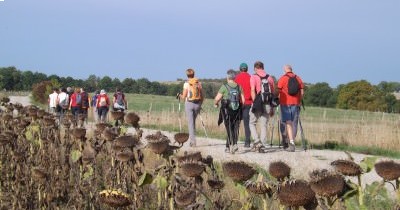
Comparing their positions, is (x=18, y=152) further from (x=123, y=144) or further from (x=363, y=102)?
(x=363, y=102)

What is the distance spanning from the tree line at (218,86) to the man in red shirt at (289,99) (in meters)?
33.3

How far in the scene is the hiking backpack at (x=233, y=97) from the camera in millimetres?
11391

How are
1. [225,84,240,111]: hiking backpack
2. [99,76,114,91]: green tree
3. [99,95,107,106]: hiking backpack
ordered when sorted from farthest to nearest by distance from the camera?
1. [99,76,114,91]: green tree
2. [99,95,107,106]: hiking backpack
3. [225,84,240,111]: hiking backpack

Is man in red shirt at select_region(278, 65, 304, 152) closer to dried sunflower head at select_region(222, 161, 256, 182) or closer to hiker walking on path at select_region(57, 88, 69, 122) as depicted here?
dried sunflower head at select_region(222, 161, 256, 182)

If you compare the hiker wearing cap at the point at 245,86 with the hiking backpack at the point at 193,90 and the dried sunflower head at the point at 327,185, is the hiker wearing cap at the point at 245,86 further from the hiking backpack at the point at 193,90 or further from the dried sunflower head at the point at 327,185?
the dried sunflower head at the point at 327,185

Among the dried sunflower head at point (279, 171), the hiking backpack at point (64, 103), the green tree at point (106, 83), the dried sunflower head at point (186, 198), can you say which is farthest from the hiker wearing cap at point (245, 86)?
the green tree at point (106, 83)

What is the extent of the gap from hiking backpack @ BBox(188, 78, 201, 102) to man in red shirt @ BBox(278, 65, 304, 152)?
1699 millimetres

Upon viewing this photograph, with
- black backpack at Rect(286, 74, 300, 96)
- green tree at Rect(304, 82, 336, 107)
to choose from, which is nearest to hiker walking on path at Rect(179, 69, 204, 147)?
black backpack at Rect(286, 74, 300, 96)

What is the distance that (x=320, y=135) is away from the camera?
16.7 meters

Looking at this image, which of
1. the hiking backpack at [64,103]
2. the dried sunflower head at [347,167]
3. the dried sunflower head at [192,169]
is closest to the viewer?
the dried sunflower head at [347,167]

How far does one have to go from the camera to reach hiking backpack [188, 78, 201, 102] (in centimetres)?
1198

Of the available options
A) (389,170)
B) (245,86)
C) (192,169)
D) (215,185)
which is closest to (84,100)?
(245,86)

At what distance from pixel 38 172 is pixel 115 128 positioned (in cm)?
66

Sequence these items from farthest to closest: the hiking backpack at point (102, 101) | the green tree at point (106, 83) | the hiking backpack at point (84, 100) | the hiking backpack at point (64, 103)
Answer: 1. the green tree at point (106, 83)
2. the hiking backpack at point (64, 103)
3. the hiking backpack at point (84, 100)
4. the hiking backpack at point (102, 101)
